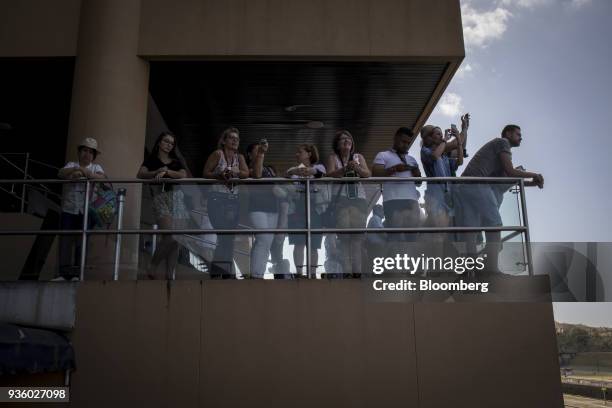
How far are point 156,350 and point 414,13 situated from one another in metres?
6.03

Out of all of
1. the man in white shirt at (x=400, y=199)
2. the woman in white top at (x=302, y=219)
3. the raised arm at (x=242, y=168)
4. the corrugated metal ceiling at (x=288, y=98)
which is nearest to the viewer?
the woman in white top at (x=302, y=219)

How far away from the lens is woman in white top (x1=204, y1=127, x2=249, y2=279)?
5.65 m

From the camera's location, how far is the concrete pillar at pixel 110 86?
7.57 meters

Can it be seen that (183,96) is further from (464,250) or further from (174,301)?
(464,250)

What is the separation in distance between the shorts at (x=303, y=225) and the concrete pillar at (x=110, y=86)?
305 cm

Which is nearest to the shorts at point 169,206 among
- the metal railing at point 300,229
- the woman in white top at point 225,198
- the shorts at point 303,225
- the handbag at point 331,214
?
the metal railing at point 300,229

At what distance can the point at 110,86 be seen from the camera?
302 inches

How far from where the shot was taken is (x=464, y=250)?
574cm

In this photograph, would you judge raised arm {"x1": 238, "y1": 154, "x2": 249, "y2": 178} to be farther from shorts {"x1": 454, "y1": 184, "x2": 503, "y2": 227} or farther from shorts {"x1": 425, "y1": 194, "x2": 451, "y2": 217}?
shorts {"x1": 454, "y1": 184, "x2": 503, "y2": 227}

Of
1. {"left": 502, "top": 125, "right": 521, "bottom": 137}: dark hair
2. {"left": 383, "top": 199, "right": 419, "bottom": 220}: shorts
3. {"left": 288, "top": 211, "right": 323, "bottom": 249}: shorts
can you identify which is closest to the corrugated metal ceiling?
{"left": 502, "top": 125, "right": 521, "bottom": 137}: dark hair

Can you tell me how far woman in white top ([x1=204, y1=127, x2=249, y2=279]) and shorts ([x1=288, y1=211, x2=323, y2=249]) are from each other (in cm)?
58

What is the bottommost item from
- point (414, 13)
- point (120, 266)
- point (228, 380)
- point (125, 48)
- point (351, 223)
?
point (228, 380)

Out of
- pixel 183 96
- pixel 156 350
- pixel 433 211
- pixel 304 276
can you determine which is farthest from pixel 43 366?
pixel 183 96

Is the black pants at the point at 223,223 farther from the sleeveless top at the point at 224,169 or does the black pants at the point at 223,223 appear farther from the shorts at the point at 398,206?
the shorts at the point at 398,206
